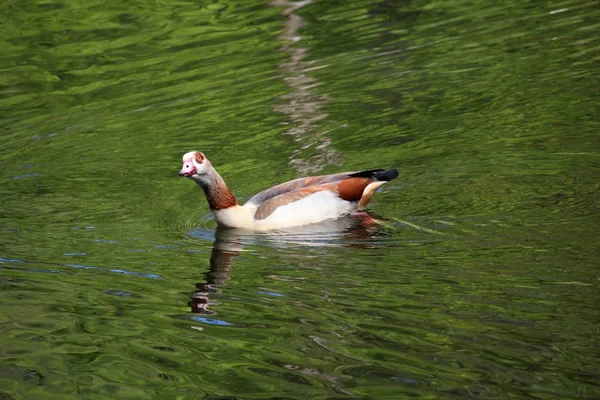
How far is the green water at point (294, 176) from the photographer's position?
7973 mm

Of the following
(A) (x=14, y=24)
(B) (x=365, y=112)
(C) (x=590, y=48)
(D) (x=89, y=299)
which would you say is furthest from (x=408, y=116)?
(A) (x=14, y=24)

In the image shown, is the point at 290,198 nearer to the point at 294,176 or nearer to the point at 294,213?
the point at 294,213

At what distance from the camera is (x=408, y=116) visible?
15406 millimetres

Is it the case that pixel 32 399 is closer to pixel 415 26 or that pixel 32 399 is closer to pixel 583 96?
pixel 583 96

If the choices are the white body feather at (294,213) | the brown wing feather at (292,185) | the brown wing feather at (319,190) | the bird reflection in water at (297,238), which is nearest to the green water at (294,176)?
the bird reflection in water at (297,238)

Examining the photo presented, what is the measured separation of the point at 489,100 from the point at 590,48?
Result: 8.33 feet

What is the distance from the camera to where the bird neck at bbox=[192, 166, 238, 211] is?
12.4 metres

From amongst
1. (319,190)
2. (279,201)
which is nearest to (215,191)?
(279,201)

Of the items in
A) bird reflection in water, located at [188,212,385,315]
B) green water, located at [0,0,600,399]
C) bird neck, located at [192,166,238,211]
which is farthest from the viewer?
bird neck, located at [192,166,238,211]

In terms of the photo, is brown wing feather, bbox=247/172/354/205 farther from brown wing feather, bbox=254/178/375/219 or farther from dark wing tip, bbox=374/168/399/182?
dark wing tip, bbox=374/168/399/182

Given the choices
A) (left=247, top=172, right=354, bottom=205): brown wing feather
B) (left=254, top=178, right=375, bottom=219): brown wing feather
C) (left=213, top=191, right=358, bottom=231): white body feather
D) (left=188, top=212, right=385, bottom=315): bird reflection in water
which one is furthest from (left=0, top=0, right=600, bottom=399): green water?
(left=247, top=172, right=354, bottom=205): brown wing feather

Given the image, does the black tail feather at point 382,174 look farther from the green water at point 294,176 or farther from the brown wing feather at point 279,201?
the brown wing feather at point 279,201

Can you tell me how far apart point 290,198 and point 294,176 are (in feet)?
6.09

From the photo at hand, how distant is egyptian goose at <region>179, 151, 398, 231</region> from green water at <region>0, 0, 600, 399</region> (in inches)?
8.4
